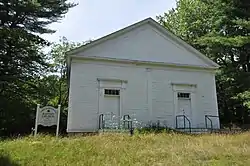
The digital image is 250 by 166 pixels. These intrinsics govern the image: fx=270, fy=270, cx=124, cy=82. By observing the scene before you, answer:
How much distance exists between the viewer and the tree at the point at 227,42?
20656mm

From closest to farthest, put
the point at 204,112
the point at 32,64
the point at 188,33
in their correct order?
1. the point at 204,112
2. the point at 32,64
3. the point at 188,33

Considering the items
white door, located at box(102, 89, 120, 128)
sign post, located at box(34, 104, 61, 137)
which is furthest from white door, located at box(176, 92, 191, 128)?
sign post, located at box(34, 104, 61, 137)

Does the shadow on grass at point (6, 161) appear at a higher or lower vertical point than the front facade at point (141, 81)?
lower

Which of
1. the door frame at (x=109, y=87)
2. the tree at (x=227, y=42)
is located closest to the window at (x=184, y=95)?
the door frame at (x=109, y=87)

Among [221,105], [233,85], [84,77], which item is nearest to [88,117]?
[84,77]

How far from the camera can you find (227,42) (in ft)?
65.7

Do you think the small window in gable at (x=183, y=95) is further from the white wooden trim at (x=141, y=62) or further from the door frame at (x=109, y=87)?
the door frame at (x=109, y=87)

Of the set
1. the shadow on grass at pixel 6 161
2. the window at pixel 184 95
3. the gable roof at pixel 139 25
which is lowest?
the shadow on grass at pixel 6 161

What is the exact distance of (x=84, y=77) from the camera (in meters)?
14.5

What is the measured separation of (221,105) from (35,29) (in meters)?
18.3

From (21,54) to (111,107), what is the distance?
32.2 ft

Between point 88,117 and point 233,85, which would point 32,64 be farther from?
point 233,85

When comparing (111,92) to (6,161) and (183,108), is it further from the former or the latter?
(6,161)

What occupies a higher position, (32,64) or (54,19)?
(54,19)
